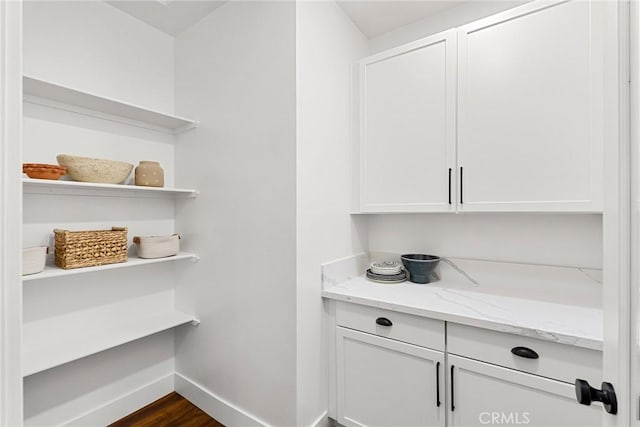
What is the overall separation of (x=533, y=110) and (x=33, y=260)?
7.85ft

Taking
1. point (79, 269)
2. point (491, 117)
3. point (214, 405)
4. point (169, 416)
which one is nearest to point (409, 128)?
point (491, 117)

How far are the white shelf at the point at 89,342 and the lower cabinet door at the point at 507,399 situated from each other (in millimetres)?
1554

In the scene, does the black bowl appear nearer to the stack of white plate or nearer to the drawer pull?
the stack of white plate

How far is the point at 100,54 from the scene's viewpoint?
1729 mm

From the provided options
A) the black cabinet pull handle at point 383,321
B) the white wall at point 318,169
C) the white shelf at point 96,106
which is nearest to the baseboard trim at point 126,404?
the white wall at point 318,169

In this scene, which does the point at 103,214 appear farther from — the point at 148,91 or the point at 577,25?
the point at 577,25

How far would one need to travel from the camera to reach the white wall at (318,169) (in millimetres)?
1485

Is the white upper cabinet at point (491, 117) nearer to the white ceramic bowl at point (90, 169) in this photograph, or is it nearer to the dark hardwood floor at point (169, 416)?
the white ceramic bowl at point (90, 169)

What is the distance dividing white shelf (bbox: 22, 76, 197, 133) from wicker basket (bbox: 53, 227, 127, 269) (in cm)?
68

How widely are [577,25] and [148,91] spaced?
2.38m

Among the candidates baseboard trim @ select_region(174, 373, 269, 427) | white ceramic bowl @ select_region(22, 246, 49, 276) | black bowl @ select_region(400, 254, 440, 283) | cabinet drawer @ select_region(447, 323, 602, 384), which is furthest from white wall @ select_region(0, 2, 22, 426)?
black bowl @ select_region(400, 254, 440, 283)

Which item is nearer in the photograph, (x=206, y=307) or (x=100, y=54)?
(x=100, y=54)

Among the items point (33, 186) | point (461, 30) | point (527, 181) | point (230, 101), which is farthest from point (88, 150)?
point (527, 181)

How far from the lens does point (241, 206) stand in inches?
65.8
